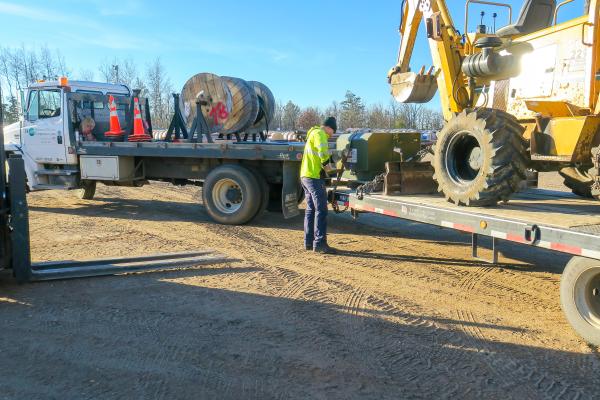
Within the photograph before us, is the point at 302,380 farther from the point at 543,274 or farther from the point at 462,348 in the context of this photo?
the point at 543,274

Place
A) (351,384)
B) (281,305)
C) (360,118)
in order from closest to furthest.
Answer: (351,384), (281,305), (360,118)

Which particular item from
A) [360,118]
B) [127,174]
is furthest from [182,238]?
[360,118]

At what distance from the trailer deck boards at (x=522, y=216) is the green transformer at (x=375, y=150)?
59cm

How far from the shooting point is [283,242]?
312 inches

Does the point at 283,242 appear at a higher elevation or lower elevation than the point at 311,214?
lower

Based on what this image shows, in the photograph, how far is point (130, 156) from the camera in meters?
10.1

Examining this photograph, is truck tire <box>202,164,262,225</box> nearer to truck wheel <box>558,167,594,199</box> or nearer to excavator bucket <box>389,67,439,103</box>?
excavator bucket <box>389,67,439,103</box>

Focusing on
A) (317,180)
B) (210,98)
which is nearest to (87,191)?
(210,98)

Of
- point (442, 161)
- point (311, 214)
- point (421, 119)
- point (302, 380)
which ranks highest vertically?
point (421, 119)

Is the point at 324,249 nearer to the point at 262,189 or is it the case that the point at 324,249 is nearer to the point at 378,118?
the point at 262,189

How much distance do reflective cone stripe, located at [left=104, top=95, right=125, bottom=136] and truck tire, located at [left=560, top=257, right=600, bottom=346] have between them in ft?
29.5

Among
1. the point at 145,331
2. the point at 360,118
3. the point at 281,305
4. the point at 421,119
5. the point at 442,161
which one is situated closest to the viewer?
the point at 145,331

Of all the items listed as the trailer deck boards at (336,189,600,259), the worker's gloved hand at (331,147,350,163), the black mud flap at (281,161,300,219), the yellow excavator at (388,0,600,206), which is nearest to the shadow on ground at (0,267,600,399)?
the trailer deck boards at (336,189,600,259)

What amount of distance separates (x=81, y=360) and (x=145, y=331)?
0.64 metres
